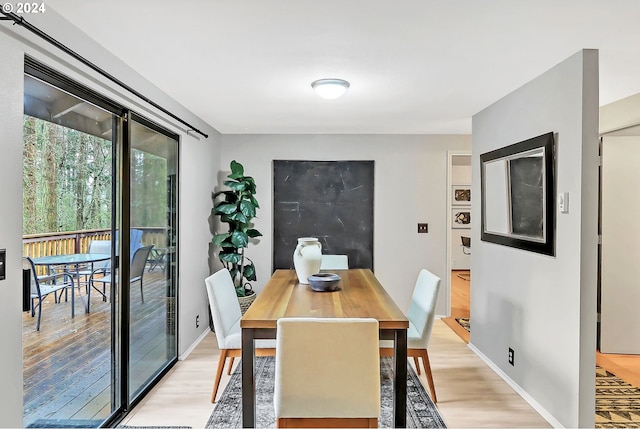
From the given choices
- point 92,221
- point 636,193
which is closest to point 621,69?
point 636,193

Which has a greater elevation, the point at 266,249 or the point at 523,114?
the point at 523,114

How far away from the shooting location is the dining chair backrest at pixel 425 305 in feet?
9.32

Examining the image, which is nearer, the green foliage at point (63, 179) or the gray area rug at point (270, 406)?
the green foliage at point (63, 179)

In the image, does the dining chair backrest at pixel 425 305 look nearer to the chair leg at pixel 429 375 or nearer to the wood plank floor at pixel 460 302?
the chair leg at pixel 429 375

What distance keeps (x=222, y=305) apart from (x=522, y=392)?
225 cm

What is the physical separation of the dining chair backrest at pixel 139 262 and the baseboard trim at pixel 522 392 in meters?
2.87

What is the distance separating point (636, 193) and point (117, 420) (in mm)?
4690

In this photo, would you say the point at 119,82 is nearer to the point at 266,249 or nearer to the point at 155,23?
the point at 155,23

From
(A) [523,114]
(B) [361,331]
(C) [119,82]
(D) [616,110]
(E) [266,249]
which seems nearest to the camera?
(B) [361,331]

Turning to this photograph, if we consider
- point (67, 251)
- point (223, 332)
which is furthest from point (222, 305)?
point (67, 251)

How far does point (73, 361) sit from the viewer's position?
2.29m

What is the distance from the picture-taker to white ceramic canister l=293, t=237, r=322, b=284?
317 cm

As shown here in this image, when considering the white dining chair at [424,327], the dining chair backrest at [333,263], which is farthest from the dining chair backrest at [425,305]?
the dining chair backrest at [333,263]

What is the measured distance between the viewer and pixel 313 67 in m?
2.70
